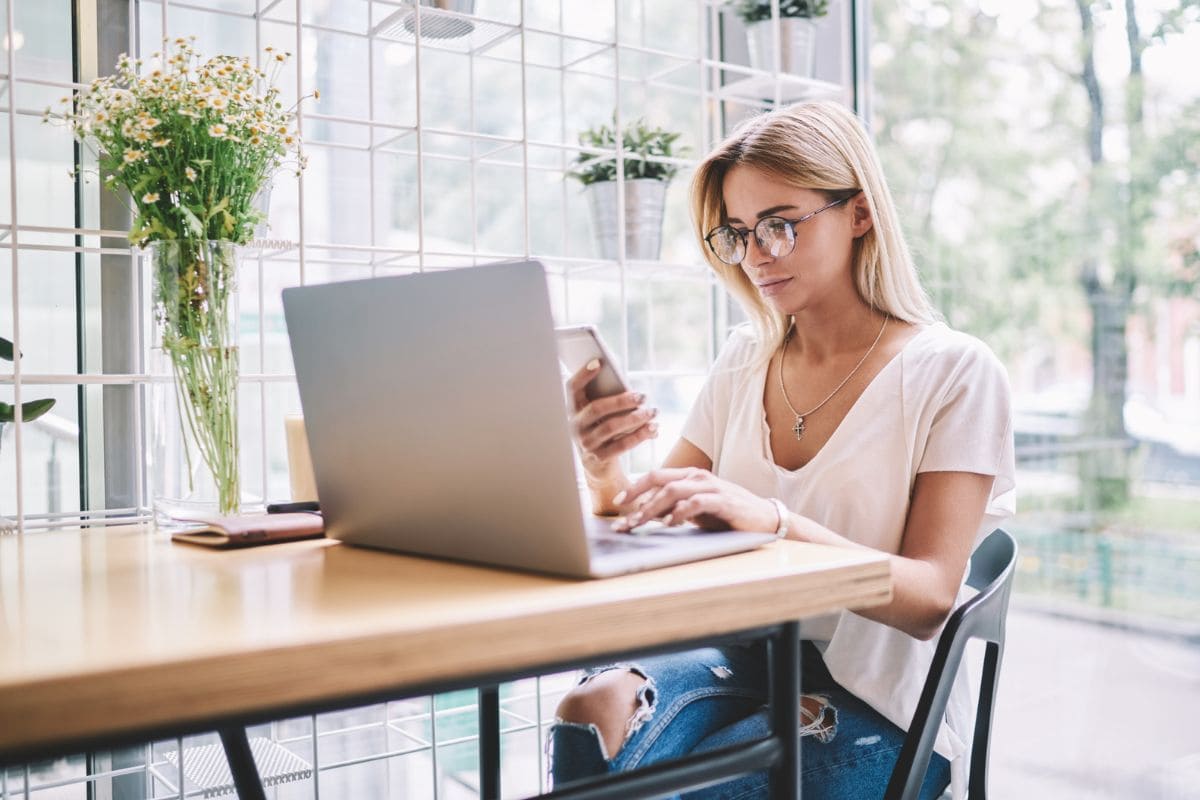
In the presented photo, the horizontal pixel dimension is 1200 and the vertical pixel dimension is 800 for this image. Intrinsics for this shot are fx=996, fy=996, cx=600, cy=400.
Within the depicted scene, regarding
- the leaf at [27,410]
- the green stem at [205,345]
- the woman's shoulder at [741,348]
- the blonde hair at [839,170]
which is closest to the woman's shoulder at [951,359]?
the blonde hair at [839,170]

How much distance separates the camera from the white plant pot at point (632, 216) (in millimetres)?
2010

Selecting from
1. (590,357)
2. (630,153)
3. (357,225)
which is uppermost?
(630,153)

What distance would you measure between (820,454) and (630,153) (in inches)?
34.8

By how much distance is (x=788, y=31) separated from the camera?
7.16ft

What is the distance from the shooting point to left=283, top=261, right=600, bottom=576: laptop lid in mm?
711

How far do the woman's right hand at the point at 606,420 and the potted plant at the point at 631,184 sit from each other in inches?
36.4

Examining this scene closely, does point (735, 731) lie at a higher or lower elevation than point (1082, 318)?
lower

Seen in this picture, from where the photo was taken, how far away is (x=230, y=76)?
1204 mm

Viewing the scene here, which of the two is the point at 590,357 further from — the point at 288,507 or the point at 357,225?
the point at 357,225

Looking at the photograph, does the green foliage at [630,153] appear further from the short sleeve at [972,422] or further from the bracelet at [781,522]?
the bracelet at [781,522]

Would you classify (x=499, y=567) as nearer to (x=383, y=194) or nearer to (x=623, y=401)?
(x=623, y=401)

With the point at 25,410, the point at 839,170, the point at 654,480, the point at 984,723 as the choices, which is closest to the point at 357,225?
the point at 25,410

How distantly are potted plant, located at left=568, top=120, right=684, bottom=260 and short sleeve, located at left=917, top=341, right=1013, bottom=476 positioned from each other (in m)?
0.87

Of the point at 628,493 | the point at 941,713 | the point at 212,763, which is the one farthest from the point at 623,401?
the point at 212,763
